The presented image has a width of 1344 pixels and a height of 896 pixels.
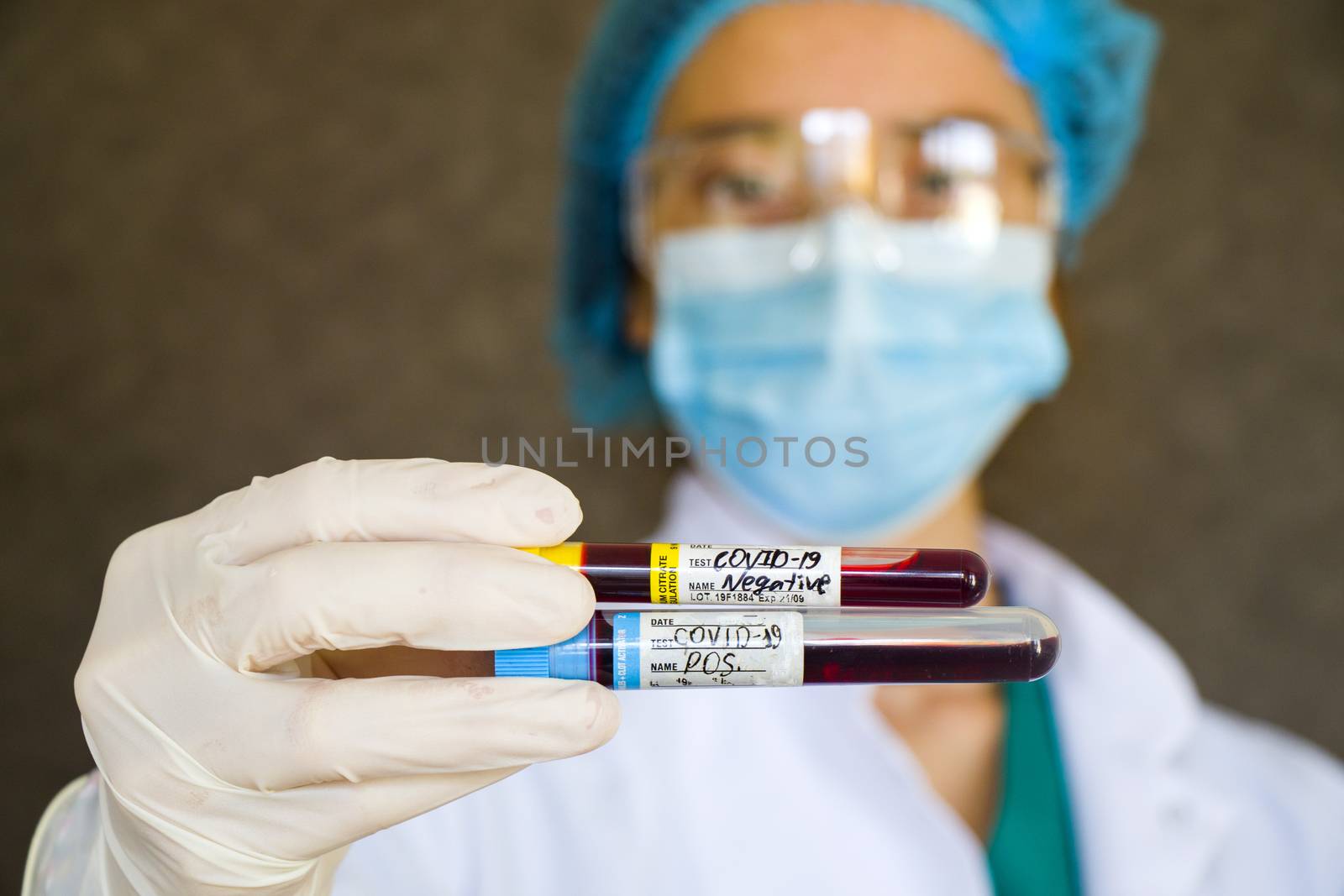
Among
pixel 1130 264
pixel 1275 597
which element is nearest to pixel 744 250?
pixel 1130 264

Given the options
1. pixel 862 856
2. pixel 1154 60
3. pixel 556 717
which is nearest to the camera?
pixel 556 717

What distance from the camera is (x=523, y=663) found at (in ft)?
2.09

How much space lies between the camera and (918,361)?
3.88 feet

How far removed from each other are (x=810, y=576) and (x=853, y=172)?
0.78 meters

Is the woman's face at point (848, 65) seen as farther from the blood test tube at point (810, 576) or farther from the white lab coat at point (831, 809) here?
the blood test tube at point (810, 576)

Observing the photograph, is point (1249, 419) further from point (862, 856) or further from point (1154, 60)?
point (862, 856)

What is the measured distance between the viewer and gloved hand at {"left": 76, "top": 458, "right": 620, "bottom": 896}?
601mm

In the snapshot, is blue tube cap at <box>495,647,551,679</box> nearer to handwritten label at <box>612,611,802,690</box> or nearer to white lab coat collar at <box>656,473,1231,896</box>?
handwritten label at <box>612,611,802,690</box>

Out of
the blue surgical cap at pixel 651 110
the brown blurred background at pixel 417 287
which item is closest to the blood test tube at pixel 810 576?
the blue surgical cap at pixel 651 110

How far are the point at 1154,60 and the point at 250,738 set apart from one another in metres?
1.98

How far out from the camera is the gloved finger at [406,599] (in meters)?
0.59

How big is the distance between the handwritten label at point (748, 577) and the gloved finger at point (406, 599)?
58 mm

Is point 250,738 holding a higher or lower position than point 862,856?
higher

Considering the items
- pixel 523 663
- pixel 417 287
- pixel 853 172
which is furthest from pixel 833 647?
pixel 417 287
